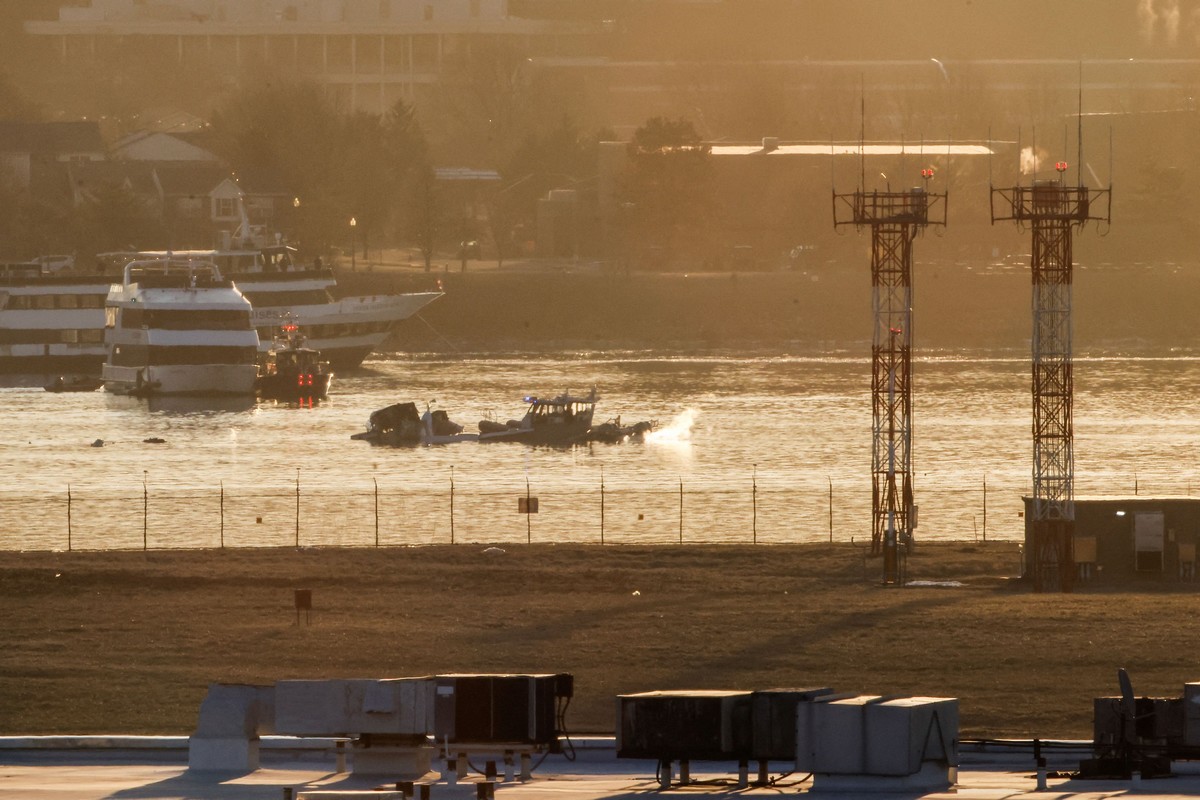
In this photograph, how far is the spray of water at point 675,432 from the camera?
8112 centimetres

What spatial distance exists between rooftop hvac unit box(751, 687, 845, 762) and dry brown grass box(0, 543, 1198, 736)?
15.2ft

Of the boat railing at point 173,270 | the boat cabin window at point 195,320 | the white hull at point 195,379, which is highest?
the boat railing at point 173,270

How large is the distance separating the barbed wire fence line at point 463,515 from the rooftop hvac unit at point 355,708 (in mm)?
24539

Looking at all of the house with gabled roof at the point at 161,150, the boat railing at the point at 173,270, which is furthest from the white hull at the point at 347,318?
the house with gabled roof at the point at 161,150

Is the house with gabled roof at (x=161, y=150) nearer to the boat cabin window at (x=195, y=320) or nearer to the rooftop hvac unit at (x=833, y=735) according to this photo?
the boat cabin window at (x=195, y=320)

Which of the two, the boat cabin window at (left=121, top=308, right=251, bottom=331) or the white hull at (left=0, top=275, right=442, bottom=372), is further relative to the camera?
the white hull at (left=0, top=275, right=442, bottom=372)

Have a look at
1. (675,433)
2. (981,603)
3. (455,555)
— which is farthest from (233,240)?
(981,603)

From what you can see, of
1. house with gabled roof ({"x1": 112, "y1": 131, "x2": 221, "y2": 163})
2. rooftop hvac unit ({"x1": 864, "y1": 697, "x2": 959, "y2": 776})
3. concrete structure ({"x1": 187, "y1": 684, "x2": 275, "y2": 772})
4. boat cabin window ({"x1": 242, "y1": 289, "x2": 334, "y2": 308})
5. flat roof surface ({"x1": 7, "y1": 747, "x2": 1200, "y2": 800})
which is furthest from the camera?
house with gabled roof ({"x1": 112, "y1": 131, "x2": 221, "y2": 163})

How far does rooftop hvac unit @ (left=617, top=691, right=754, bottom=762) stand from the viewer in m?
24.4

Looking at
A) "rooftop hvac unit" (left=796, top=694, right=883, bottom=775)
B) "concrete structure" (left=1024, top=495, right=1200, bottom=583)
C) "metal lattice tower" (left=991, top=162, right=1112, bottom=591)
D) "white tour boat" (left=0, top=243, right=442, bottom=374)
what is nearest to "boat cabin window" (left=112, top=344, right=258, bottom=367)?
"white tour boat" (left=0, top=243, right=442, bottom=374)

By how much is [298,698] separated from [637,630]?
1247 centimetres

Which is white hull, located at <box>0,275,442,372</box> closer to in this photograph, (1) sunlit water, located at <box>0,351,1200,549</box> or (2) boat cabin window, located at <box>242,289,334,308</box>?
(2) boat cabin window, located at <box>242,289,334,308</box>

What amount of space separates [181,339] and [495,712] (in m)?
83.6

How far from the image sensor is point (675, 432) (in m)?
83.0
